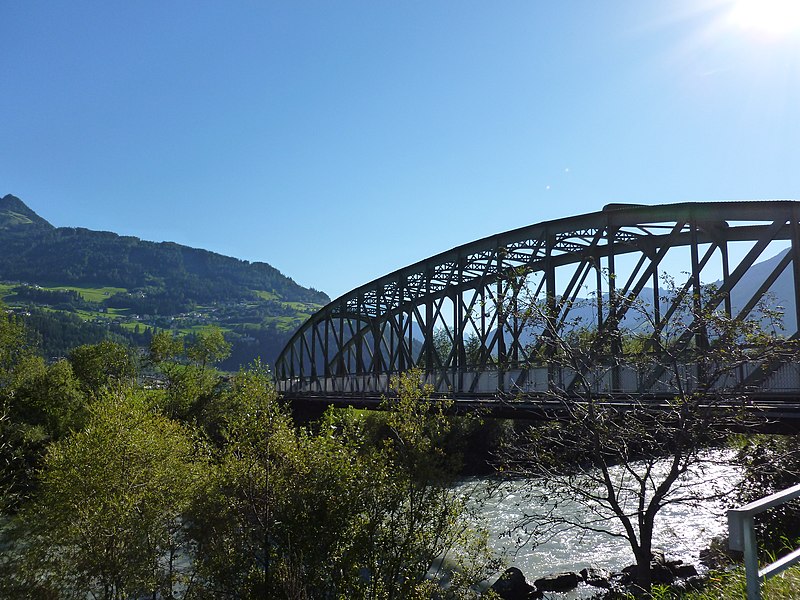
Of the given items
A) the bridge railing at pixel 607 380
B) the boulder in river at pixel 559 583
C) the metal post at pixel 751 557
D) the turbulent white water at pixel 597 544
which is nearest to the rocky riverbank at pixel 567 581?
the boulder in river at pixel 559 583

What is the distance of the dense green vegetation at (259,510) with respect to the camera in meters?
12.8

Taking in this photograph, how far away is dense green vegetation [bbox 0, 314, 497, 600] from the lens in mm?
12828

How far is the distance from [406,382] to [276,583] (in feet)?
16.3

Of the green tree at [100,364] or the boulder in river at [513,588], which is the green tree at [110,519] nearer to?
the boulder in river at [513,588]

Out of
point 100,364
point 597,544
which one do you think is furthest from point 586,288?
point 100,364

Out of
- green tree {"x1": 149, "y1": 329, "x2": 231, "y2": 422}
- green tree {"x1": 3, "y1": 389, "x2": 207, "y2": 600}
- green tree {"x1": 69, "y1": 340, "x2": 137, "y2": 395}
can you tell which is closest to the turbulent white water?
green tree {"x1": 3, "y1": 389, "x2": 207, "y2": 600}

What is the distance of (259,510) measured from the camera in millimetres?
13445

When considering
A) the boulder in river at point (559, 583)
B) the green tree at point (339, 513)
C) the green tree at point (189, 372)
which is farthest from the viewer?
the green tree at point (189, 372)

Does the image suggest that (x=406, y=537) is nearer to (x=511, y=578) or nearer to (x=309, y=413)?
(x=511, y=578)

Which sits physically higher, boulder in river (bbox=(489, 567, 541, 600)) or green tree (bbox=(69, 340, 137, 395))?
green tree (bbox=(69, 340, 137, 395))

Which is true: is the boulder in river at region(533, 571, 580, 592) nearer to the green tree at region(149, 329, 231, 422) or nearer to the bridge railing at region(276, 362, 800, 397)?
the bridge railing at region(276, 362, 800, 397)

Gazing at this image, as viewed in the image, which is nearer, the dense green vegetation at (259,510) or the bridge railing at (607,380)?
the dense green vegetation at (259,510)

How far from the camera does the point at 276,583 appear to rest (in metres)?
12.9

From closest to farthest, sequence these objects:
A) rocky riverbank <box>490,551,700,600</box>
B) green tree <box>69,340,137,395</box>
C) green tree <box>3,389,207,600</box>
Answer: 1. green tree <box>3,389,207,600</box>
2. rocky riverbank <box>490,551,700,600</box>
3. green tree <box>69,340,137,395</box>
